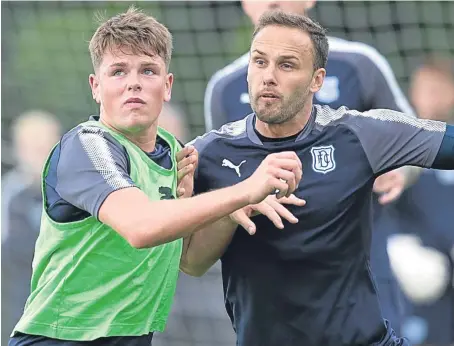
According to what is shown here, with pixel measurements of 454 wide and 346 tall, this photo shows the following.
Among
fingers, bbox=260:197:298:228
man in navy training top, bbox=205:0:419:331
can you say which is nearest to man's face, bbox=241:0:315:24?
man in navy training top, bbox=205:0:419:331

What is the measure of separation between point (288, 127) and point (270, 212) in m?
0.54

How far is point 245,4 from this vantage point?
6.57 metres

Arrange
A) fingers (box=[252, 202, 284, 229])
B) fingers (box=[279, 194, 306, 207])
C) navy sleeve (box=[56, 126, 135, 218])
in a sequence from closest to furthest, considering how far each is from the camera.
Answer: navy sleeve (box=[56, 126, 135, 218])
fingers (box=[252, 202, 284, 229])
fingers (box=[279, 194, 306, 207])

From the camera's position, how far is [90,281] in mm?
3566

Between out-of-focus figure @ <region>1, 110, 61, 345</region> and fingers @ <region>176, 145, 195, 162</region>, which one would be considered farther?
out-of-focus figure @ <region>1, 110, 61, 345</region>

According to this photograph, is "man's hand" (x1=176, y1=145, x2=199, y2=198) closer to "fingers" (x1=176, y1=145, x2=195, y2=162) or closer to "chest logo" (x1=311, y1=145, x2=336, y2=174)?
"fingers" (x1=176, y1=145, x2=195, y2=162)

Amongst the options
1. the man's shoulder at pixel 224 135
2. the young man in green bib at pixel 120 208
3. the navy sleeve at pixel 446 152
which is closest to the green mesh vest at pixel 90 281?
the young man in green bib at pixel 120 208

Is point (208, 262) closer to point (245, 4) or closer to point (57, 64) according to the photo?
point (245, 4)

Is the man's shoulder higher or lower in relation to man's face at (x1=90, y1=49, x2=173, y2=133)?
lower

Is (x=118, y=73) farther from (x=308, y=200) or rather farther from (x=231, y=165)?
(x=308, y=200)

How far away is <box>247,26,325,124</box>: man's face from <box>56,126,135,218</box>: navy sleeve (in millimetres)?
599

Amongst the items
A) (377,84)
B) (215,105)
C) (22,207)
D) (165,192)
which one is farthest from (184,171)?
(22,207)

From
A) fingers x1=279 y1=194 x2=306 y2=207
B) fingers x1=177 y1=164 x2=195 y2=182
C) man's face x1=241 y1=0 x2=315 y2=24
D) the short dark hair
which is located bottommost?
fingers x1=279 y1=194 x2=306 y2=207

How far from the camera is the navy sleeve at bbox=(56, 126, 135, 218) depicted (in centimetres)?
340
